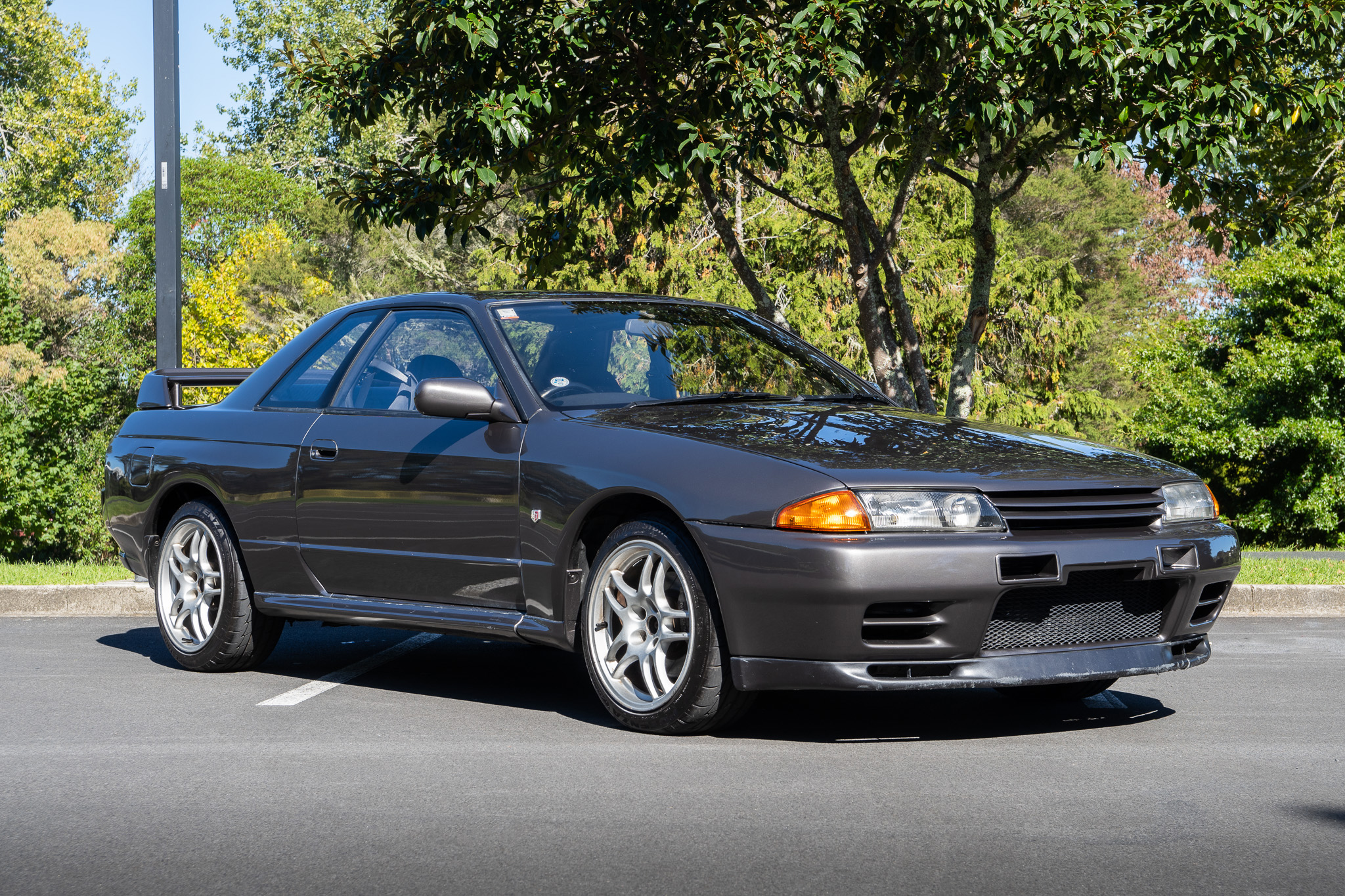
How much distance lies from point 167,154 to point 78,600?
3075 mm

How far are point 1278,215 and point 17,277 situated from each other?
133ft

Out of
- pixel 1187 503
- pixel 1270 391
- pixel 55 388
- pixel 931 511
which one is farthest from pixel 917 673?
pixel 55 388

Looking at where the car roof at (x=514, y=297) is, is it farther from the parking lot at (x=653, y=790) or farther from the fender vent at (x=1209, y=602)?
the fender vent at (x=1209, y=602)

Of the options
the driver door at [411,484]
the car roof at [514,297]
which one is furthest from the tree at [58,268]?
the driver door at [411,484]

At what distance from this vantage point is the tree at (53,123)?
52781mm

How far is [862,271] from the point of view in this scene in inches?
440

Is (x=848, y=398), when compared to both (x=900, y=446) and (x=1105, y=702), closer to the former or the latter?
(x=900, y=446)

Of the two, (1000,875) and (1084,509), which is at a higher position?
(1084,509)

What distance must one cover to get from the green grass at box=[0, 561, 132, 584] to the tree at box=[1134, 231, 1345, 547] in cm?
1605

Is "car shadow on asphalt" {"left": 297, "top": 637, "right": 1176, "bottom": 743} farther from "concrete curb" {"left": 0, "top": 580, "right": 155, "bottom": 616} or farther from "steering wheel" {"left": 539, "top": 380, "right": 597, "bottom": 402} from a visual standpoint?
"concrete curb" {"left": 0, "top": 580, "right": 155, "bottom": 616}

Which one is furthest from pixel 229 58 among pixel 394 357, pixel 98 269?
pixel 394 357

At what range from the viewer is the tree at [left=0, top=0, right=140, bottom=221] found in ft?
173

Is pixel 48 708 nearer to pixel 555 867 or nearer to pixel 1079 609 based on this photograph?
pixel 555 867

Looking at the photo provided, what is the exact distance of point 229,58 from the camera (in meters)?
58.6
